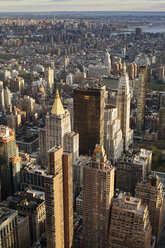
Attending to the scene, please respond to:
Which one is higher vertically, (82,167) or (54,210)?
(54,210)

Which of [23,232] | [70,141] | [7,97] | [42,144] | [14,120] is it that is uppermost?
[7,97]

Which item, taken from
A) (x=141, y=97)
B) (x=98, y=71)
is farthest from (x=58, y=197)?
(x=98, y=71)

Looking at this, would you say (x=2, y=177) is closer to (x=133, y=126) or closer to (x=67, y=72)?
(x=133, y=126)

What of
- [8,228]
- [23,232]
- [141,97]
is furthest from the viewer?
[141,97]

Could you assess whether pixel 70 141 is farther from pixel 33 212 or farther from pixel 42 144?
pixel 33 212

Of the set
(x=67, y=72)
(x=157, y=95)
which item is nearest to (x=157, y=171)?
(x=157, y=95)

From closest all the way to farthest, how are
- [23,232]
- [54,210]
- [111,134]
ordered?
1. [54,210]
2. [23,232]
3. [111,134]

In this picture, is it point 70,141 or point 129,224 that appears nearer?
point 129,224
